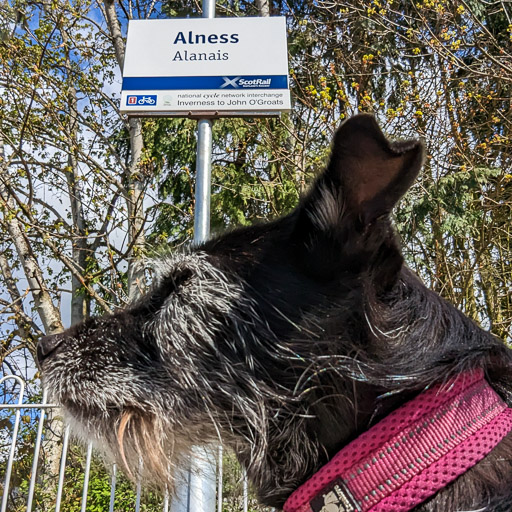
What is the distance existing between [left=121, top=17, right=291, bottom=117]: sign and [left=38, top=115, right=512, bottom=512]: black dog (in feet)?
9.83

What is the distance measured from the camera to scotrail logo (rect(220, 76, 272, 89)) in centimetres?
469

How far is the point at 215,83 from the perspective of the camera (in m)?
4.70

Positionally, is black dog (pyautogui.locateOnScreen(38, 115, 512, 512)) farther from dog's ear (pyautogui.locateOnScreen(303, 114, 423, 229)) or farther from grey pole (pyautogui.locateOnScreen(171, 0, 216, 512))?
grey pole (pyautogui.locateOnScreen(171, 0, 216, 512))

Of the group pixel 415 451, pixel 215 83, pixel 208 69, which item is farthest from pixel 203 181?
pixel 415 451

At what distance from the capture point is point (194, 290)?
1864 mm

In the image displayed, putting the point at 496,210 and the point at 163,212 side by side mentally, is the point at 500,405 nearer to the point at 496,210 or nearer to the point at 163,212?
the point at 496,210

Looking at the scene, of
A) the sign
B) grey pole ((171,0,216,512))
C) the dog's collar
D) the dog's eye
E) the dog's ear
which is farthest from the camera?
the sign

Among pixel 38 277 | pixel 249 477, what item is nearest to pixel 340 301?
pixel 249 477

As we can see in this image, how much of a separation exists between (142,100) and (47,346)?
3.30 meters

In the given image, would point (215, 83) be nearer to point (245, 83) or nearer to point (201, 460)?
point (245, 83)

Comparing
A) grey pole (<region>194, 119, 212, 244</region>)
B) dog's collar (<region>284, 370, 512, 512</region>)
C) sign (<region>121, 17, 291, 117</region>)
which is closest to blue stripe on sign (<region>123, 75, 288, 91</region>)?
sign (<region>121, 17, 291, 117</region>)

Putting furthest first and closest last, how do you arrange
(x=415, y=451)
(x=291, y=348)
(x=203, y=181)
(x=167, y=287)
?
(x=203, y=181) → (x=167, y=287) → (x=291, y=348) → (x=415, y=451)

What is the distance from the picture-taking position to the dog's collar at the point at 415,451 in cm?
127

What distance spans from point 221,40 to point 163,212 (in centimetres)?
527
